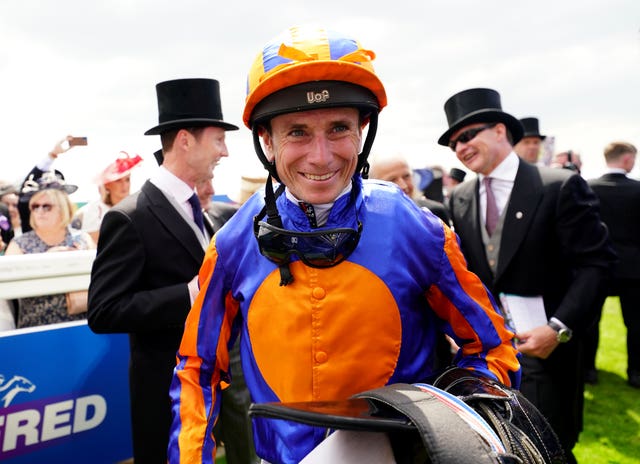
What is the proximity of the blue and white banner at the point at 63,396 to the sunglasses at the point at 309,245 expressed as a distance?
8.04 feet

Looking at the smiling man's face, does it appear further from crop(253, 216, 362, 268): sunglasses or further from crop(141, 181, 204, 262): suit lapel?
crop(141, 181, 204, 262): suit lapel

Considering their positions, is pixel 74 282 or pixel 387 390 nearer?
pixel 387 390

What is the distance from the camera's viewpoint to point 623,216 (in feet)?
18.8

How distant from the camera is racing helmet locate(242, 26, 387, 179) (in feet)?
4.44

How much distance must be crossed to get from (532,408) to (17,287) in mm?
3065

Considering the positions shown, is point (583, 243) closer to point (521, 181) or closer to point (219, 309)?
point (521, 181)

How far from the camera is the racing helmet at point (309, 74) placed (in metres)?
1.35

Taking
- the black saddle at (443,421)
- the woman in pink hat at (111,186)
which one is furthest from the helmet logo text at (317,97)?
the woman in pink hat at (111,186)

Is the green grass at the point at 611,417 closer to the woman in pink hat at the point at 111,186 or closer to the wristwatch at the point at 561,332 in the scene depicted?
the wristwatch at the point at 561,332

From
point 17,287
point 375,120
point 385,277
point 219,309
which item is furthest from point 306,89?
point 17,287

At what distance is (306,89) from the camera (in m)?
1.36

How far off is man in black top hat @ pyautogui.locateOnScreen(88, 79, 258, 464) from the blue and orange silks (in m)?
0.97

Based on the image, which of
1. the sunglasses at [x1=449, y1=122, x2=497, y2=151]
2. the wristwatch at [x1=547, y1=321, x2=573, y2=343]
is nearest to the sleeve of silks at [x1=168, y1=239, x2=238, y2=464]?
the wristwatch at [x1=547, y1=321, x2=573, y2=343]

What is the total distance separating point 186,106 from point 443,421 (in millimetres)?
2705
